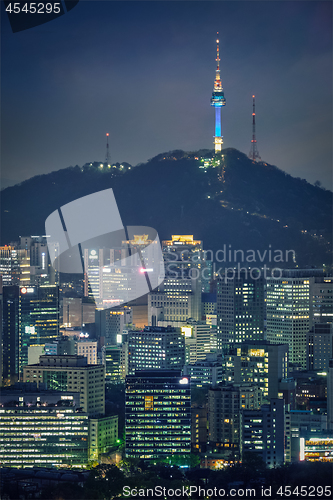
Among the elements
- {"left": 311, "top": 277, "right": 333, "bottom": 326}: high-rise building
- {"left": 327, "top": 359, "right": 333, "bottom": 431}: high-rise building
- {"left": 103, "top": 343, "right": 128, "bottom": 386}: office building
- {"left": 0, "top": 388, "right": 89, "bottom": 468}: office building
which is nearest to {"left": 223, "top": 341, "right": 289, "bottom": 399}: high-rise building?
{"left": 327, "top": 359, "right": 333, "bottom": 431}: high-rise building

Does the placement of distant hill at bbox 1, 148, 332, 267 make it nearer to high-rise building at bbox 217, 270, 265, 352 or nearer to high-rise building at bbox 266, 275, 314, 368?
high-rise building at bbox 266, 275, 314, 368

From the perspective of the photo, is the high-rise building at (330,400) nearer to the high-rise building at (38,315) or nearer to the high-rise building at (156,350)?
the high-rise building at (156,350)

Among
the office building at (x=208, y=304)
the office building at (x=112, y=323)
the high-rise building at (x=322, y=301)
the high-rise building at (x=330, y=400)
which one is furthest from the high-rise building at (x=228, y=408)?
the office building at (x=208, y=304)

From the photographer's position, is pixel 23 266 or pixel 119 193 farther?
pixel 119 193

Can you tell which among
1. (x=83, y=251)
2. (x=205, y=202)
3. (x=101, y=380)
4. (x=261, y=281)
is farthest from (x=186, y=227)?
(x=101, y=380)

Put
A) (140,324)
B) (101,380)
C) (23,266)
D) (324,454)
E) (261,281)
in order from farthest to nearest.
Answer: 1. (23,266)
2. (140,324)
3. (261,281)
4. (101,380)
5. (324,454)

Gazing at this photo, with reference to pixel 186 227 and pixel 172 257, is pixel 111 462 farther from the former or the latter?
pixel 186 227
